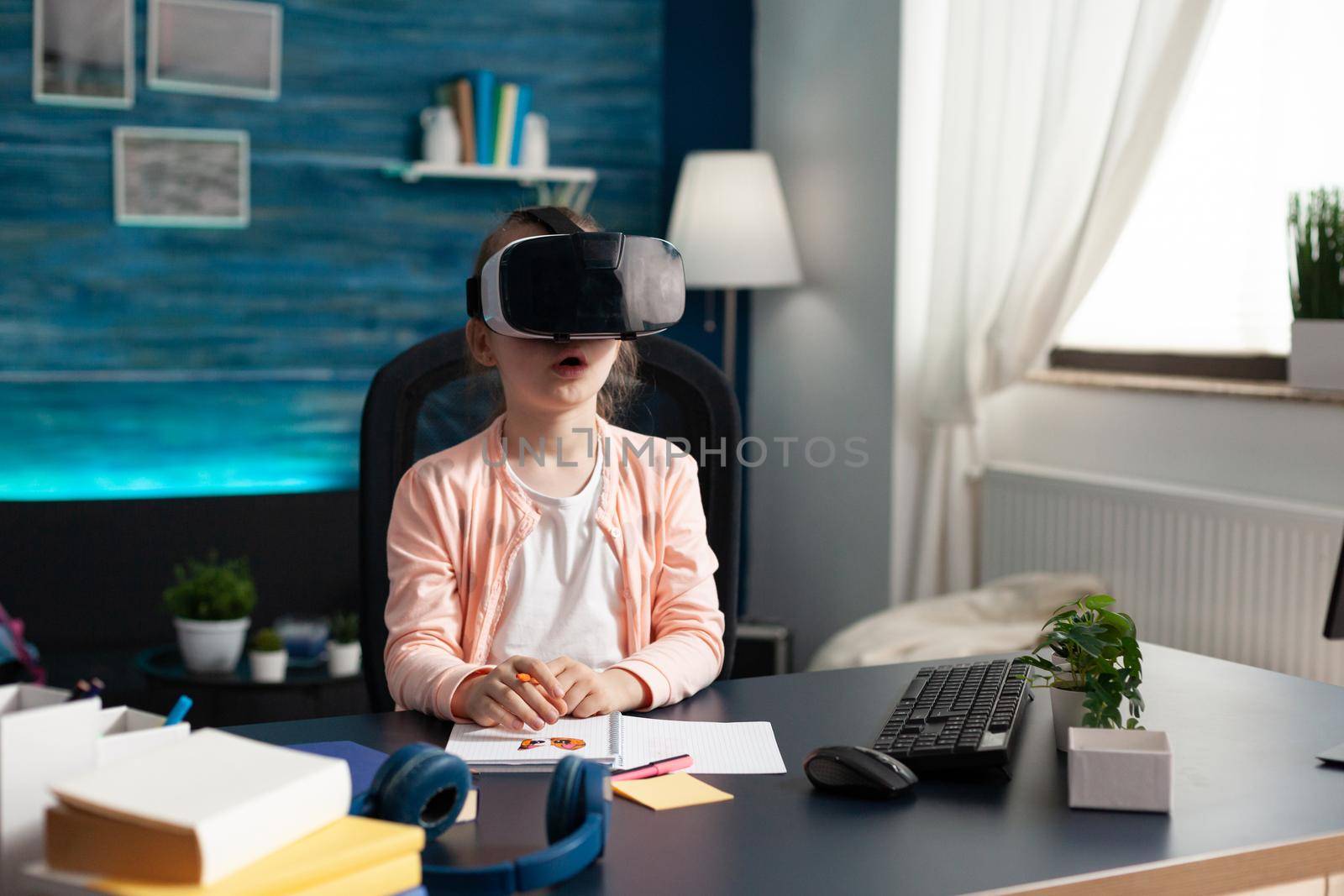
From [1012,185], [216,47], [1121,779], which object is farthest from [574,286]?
[216,47]

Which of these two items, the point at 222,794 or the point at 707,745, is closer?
the point at 222,794

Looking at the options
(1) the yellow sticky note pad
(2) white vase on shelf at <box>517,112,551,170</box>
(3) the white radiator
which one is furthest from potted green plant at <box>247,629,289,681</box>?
(1) the yellow sticky note pad

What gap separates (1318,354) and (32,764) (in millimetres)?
2158

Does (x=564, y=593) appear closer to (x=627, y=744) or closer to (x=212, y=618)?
(x=627, y=744)

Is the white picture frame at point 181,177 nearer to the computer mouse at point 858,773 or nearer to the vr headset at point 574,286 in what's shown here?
the vr headset at point 574,286

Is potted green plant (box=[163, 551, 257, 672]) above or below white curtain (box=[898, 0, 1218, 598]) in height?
below

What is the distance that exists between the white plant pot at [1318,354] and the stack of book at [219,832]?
1.99 m

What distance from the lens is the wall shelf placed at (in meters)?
3.87

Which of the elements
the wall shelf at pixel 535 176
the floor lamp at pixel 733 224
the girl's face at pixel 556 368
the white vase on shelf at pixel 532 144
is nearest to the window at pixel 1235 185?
the floor lamp at pixel 733 224

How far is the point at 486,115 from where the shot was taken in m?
3.94

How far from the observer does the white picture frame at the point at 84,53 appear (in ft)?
11.6

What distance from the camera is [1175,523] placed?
292 centimetres

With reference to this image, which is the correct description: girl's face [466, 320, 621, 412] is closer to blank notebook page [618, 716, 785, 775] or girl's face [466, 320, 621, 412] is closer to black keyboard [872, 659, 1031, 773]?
blank notebook page [618, 716, 785, 775]

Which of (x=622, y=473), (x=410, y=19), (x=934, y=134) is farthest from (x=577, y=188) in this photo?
(x=622, y=473)
